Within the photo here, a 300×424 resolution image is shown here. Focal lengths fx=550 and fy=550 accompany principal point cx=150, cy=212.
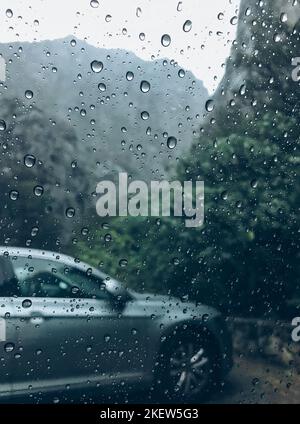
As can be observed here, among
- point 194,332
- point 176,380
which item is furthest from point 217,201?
point 176,380

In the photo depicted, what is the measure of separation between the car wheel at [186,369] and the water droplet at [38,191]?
689 mm

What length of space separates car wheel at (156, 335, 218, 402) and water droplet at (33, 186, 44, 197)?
0.69m

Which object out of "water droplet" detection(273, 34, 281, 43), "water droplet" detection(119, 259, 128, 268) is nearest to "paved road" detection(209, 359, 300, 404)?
"water droplet" detection(119, 259, 128, 268)

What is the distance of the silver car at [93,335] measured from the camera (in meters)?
1.73

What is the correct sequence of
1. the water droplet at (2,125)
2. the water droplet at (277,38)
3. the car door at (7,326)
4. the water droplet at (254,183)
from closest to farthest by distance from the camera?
the car door at (7,326) → the water droplet at (2,125) → the water droplet at (254,183) → the water droplet at (277,38)

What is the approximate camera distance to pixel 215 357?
1.99 metres

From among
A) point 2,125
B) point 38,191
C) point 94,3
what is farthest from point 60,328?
point 94,3

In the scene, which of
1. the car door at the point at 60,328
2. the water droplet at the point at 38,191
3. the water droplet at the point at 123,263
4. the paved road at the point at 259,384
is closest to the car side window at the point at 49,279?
the car door at the point at 60,328

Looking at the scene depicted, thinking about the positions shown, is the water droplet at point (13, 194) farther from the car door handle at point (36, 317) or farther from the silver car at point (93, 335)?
the car door handle at point (36, 317)

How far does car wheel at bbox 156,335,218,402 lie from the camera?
195 cm

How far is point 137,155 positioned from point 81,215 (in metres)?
0.30

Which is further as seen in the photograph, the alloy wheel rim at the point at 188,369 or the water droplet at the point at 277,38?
the water droplet at the point at 277,38

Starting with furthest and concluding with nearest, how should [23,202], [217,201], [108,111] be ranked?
1. [217,201]
2. [108,111]
3. [23,202]
